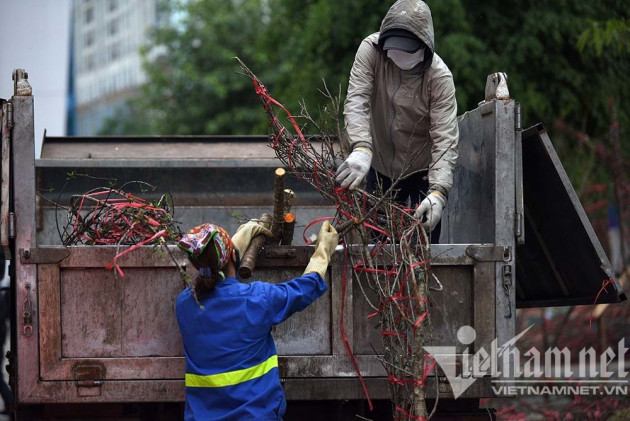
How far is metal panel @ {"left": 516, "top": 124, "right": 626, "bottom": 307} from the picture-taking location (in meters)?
4.70

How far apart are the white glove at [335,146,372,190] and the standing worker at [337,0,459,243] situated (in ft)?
0.07

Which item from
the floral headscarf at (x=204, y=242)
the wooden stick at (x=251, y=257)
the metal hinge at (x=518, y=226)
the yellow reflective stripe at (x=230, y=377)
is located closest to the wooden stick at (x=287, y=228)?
the wooden stick at (x=251, y=257)

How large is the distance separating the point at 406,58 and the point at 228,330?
1751mm

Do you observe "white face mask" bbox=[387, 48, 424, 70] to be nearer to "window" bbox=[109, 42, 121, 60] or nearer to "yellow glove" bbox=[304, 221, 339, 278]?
"yellow glove" bbox=[304, 221, 339, 278]

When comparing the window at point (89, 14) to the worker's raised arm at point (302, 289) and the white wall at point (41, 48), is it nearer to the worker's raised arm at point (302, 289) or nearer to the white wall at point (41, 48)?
the white wall at point (41, 48)

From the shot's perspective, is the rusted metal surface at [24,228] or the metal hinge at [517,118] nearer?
the rusted metal surface at [24,228]

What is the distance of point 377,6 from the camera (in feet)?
31.3

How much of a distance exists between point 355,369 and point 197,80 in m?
18.7

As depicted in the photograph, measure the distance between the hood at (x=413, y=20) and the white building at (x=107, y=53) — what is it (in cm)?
6748

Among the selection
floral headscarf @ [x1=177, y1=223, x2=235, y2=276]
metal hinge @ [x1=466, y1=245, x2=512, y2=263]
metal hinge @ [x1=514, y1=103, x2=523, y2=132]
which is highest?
metal hinge @ [x1=514, y1=103, x2=523, y2=132]

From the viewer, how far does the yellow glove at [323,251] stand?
12.9ft

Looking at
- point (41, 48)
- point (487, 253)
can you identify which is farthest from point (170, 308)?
point (41, 48)

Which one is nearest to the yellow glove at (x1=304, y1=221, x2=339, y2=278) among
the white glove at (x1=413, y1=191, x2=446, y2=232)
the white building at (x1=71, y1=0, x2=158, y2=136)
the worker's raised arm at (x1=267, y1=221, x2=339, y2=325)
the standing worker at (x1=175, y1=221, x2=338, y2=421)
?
the worker's raised arm at (x1=267, y1=221, x2=339, y2=325)

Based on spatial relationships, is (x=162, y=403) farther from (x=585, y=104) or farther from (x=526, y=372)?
(x=585, y=104)
